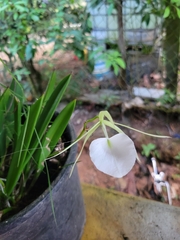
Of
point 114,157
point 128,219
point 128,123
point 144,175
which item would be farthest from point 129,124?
point 114,157

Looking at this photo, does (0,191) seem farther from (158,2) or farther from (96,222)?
(158,2)

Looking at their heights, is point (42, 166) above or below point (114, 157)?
below

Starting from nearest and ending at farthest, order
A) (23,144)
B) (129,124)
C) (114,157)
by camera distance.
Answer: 1. (114,157)
2. (23,144)
3. (129,124)

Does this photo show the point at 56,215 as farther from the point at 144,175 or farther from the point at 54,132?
the point at 144,175

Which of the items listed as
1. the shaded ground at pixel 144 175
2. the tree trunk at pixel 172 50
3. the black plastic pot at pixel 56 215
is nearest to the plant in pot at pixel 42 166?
the black plastic pot at pixel 56 215

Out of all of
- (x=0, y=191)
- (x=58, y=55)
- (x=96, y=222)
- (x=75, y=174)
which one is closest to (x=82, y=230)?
(x=96, y=222)

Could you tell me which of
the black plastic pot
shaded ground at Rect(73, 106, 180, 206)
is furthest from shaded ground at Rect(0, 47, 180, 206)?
the black plastic pot

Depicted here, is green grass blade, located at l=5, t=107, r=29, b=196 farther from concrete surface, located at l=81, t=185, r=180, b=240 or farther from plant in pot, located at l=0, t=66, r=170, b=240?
concrete surface, located at l=81, t=185, r=180, b=240
